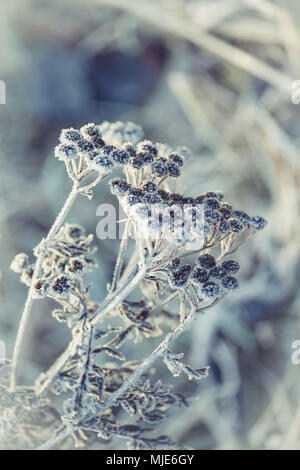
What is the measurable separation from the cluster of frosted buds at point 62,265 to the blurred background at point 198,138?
143cm

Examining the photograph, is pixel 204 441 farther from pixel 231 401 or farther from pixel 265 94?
pixel 265 94

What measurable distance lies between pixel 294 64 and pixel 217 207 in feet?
10.2

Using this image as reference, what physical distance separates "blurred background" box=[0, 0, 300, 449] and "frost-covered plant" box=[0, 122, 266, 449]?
3.77 feet

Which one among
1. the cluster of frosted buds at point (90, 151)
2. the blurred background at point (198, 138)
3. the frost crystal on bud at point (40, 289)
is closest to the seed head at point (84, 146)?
the cluster of frosted buds at point (90, 151)

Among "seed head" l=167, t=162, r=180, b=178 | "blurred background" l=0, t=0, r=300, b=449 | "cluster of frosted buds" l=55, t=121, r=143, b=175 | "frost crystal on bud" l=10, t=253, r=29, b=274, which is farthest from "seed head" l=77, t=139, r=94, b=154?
"blurred background" l=0, t=0, r=300, b=449

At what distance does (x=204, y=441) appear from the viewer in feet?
13.8

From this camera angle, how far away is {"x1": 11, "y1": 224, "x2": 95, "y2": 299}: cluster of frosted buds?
86.5 inches

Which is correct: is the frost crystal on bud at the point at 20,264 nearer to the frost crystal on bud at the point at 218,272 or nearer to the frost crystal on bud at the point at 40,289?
the frost crystal on bud at the point at 40,289

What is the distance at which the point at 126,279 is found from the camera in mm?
2230

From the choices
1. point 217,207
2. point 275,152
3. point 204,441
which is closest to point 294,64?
point 275,152

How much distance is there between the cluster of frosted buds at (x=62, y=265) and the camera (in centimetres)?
220

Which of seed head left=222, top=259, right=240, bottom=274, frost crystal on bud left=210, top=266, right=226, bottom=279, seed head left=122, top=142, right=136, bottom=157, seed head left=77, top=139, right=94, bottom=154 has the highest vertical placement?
seed head left=122, top=142, right=136, bottom=157

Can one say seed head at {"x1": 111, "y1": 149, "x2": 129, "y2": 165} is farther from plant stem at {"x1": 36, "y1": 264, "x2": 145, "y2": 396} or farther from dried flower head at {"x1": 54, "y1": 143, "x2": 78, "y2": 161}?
plant stem at {"x1": 36, "y1": 264, "x2": 145, "y2": 396}

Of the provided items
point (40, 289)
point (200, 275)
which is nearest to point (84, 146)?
point (40, 289)
